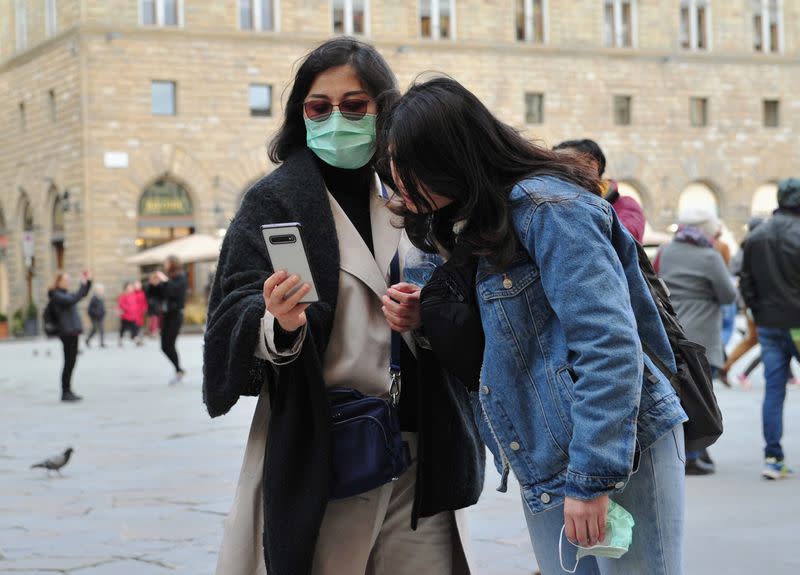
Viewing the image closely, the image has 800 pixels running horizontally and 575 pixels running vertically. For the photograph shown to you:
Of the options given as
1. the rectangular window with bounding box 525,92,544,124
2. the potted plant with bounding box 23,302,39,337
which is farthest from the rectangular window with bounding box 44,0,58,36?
the rectangular window with bounding box 525,92,544,124

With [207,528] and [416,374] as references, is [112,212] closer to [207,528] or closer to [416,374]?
[207,528]

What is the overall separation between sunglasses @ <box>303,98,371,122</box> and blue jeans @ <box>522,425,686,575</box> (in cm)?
116

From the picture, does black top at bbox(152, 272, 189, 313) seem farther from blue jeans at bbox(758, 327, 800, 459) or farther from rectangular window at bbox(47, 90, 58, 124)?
rectangular window at bbox(47, 90, 58, 124)

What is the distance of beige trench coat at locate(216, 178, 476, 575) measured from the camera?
305 cm

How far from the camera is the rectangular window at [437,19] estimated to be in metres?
39.1

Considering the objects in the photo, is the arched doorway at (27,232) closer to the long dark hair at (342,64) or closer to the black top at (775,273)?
the black top at (775,273)

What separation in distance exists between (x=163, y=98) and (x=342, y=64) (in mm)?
33873

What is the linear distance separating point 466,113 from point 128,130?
112ft

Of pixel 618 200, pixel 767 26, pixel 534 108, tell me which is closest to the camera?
pixel 618 200

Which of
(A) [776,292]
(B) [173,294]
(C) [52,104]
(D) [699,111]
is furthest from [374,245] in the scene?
(D) [699,111]

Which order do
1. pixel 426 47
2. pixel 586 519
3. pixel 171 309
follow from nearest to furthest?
pixel 586 519 < pixel 171 309 < pixel 426 47

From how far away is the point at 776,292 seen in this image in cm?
781

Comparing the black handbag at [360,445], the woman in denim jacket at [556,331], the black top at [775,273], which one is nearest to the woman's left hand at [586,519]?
the woman in denim jacket at [556,331]

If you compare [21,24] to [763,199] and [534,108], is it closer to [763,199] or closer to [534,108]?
[534,108]
